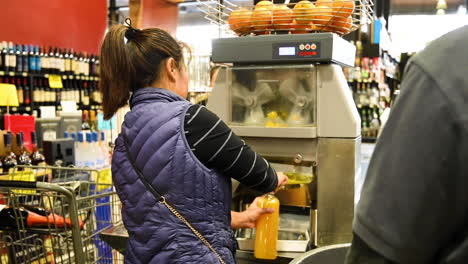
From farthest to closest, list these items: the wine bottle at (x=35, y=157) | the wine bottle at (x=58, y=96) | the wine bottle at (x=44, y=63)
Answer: the wine bottle at (x=58, y=96), the wine bottle at (x=44, y=63), the wine bottle at (x=35, y=157)

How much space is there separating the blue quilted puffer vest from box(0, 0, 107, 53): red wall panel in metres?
6.30

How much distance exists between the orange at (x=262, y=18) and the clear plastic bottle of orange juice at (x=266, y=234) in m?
0.70

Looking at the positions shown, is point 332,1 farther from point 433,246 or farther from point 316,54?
point 433,246

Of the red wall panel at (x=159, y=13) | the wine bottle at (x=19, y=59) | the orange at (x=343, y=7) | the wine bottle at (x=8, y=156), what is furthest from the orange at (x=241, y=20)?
the red wall panel at (x=159, y=13)

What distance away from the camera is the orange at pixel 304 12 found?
5.54 ft

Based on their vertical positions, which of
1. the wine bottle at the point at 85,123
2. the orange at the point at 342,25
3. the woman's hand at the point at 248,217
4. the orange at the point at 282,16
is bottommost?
the woman's hand at the point at 248,217

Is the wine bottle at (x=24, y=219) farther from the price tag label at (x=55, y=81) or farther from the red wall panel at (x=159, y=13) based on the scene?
the red wall panel at (x=159, y=13)

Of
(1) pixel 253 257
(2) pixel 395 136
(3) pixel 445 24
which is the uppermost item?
(3) pixel 445 24

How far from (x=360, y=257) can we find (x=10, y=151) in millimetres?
3495

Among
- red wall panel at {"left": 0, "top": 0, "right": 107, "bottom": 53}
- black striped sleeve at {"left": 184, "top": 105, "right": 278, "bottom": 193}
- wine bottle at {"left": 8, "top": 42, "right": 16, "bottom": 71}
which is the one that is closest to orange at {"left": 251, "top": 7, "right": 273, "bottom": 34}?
black striped sleeve at {"left": 184, "top": 105, "right": 278, "bottom": 193}

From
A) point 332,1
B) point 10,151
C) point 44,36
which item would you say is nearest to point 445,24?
Answer: point 332,1

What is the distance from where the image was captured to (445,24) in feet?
20.8

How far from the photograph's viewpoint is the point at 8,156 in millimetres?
3475

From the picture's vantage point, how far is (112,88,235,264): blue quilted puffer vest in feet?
4.50
